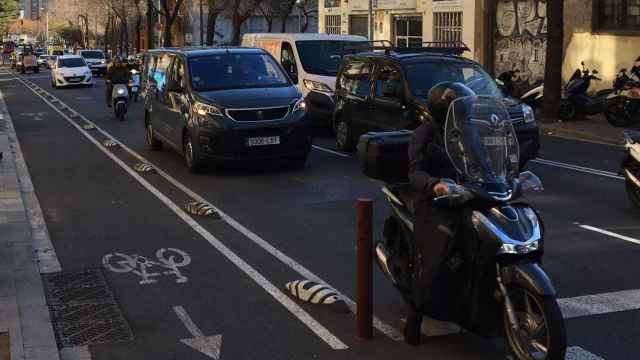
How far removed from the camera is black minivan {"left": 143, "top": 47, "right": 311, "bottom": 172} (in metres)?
13.7

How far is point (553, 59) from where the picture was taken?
2209cm

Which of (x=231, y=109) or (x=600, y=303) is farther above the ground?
(x=231, y=109)

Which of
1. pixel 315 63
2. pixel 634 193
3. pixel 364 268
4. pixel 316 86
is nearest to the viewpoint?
pixel 364 268

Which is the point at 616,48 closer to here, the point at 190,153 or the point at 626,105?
the point at 626,105

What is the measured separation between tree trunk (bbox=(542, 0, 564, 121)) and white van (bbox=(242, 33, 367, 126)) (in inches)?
177

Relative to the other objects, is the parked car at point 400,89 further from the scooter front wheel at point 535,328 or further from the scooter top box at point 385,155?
the scooter front wheel at point 535,328

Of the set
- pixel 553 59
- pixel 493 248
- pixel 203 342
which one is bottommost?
pixel 203 342

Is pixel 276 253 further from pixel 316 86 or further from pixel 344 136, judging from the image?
pixel 316 86

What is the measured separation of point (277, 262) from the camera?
832 cm

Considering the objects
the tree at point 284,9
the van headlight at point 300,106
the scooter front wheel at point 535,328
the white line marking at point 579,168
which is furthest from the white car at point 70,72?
the scooter front wheel at point 535,328

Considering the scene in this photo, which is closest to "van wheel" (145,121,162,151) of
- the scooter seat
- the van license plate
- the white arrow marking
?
the van license plate

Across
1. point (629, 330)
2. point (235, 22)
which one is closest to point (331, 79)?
point (629, 330)

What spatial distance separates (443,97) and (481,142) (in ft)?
1.38

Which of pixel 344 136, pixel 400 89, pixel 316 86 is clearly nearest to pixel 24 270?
pixel 400 89
